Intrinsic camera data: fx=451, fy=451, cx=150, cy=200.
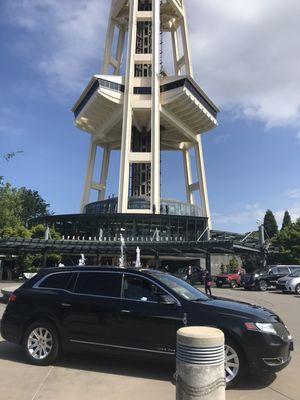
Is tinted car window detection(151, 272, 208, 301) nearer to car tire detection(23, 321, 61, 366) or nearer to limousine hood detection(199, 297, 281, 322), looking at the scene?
limousine hood detection(199, 297, 281, 322)

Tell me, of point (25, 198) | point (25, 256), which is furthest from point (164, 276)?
point (25, 198)

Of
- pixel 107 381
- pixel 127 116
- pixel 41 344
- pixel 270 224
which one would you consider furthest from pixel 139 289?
pixel 270 224

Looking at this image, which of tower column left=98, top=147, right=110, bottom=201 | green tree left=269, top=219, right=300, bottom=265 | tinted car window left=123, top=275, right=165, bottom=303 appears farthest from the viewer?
tower column left=98, top=147, right=110, bottom=201

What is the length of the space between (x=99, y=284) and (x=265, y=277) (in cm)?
2703

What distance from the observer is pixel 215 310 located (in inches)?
269

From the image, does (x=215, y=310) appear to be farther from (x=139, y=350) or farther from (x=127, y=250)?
(x=127, y=250)

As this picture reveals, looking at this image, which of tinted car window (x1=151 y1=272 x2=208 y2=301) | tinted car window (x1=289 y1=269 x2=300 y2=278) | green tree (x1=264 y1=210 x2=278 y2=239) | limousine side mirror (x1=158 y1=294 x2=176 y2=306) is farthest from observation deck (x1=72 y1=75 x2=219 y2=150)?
limousine side mirror (x1=158 y1=294 x2=176 y2=306)

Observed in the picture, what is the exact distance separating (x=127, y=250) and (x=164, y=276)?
45.7 meters

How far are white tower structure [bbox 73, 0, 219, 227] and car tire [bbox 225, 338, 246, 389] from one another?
210 feet

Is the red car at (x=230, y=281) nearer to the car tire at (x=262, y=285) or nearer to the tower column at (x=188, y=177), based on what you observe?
the car tire at (x=262, y=285)

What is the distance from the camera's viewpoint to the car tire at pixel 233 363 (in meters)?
6.53

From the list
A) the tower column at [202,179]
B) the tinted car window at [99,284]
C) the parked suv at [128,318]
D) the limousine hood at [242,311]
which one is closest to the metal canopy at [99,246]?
the tower column at [202,179]

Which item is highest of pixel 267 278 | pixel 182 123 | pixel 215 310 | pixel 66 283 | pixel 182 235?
pixel 182 123

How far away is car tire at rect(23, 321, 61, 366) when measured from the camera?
7.62m
